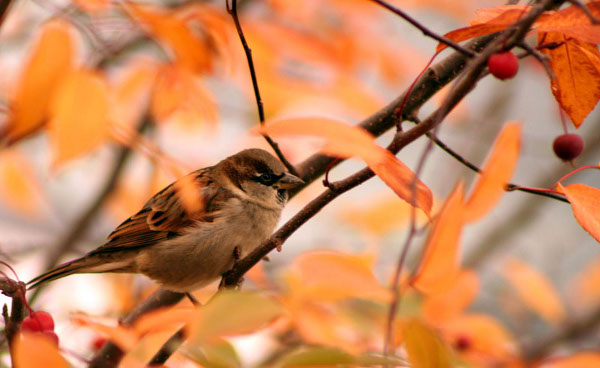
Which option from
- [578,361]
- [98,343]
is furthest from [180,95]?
[578,361]

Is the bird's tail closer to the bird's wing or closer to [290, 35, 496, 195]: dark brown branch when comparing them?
the bird's wing

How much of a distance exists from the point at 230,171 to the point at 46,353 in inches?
84.0

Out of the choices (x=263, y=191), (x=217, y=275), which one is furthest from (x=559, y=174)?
(x=217, y=275)

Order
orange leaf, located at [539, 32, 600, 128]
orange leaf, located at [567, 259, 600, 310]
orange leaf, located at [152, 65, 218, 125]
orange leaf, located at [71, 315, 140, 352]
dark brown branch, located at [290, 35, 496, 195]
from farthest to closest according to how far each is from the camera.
A: orange leaf, located at [567, 259, 600, 310], orange leaf, located at [152, 65, 218, 125], dark brown branch, located at [290, 35, 496, 195], orange leaf, located at [539, 32, 600, 128], orange leaf, located at [71, 315, 140, 352]

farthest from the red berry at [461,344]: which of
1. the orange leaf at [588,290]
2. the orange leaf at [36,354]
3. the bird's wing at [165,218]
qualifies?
the orange leaf at [36,354]

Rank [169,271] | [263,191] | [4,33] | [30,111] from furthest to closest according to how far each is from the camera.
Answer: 1. [4,33]
2. [263,191]
3. [169,271]
4. [30,111]

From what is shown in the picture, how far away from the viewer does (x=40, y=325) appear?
4.53 feet

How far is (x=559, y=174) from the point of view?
3656 millimetres

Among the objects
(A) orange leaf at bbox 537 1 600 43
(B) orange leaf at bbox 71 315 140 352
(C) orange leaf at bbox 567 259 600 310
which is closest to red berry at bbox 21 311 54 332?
(B) orange leaf at bbox 71 315 140 352

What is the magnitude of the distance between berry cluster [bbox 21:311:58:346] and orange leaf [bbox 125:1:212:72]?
914 millimetres

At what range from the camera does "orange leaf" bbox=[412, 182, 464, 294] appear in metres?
1.05

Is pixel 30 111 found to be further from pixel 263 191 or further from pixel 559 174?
pixel 559 174

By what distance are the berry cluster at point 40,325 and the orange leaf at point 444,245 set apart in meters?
0.80

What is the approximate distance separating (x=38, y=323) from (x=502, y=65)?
1.11 m
